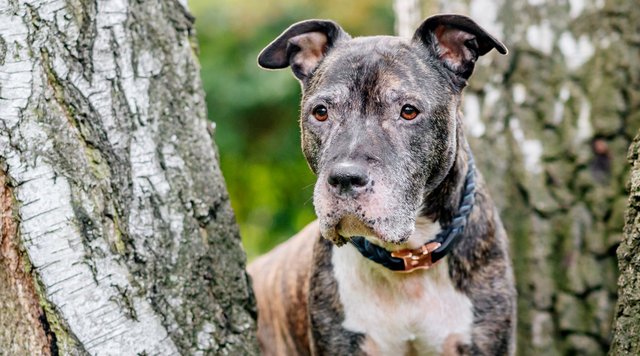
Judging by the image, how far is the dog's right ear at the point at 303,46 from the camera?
3.87m

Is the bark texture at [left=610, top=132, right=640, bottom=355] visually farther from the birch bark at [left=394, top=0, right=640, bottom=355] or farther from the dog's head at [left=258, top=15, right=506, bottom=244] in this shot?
the birch bark at [left=394, top=0, right=640, bottom=355]

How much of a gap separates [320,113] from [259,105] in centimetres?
483

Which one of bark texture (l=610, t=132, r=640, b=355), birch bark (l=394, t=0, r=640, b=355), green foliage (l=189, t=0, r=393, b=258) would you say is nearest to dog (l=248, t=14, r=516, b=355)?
bark texture (l=610, t=132, r=640, b=355)

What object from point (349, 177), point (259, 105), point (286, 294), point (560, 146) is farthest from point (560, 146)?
point (259, 105)

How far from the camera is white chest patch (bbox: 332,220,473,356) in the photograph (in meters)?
3.80

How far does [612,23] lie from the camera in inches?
192

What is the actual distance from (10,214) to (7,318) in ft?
1.36

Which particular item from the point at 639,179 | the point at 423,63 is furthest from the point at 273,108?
the point at 639,179

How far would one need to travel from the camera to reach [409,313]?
3.80m

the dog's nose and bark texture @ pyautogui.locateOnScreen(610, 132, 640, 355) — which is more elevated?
the dog's nose

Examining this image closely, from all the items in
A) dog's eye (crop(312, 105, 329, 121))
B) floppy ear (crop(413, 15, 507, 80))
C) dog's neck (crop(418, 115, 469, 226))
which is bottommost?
dog's neck (crop(418, 115, 469, 226))

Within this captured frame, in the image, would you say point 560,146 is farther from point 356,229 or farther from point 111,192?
point 111,192

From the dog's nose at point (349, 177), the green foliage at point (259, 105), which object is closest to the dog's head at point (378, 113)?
the dog's nose at point (349, 177)

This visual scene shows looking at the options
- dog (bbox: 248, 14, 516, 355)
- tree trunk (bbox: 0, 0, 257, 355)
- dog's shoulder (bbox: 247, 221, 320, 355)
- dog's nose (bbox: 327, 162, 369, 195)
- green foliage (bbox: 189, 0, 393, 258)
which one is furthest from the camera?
green foliage (bbox: 189, 0, 393, 258)
